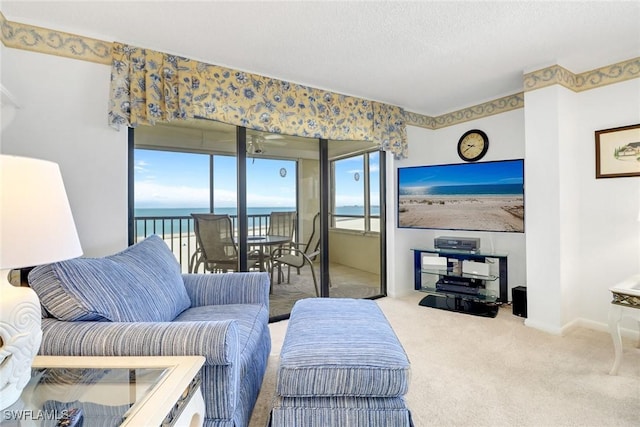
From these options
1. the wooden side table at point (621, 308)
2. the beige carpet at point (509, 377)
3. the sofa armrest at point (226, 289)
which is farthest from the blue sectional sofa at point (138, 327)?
the wooden side table at point (621, 308)

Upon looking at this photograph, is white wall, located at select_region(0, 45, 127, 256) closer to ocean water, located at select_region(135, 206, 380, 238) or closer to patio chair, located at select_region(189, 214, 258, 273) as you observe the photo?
ocean water, located at select_region(135, 206, 380, 238)

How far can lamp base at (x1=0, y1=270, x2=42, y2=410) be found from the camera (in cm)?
83

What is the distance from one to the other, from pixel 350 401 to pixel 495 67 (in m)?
2.85

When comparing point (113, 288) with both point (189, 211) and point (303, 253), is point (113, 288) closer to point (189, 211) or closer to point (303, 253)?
point (189, 211)

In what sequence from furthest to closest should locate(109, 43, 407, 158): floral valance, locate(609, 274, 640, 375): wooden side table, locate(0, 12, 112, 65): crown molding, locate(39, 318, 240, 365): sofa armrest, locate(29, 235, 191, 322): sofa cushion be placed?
locate(109, 43, 407, 158): floral valance
locate(0, 12, 112, 65): crown molding
locate(609, 274, 640, 375): wooden side table
locate(29, 235, 191, 322): sofa cushion
locate(39, 318, 240, 365): sofa armrest

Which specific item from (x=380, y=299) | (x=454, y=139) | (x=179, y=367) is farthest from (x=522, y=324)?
(x=179, y=367)

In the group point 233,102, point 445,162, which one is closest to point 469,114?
point 445,162

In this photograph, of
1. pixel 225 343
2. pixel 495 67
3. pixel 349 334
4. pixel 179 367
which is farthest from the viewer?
pixel 495 67

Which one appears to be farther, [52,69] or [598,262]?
[598,262]

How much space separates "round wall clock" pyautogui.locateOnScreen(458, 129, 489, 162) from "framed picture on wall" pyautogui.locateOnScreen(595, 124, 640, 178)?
1.01 m

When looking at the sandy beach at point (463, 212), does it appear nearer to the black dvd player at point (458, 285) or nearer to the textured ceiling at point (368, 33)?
the black dvd player at point (458, 285)

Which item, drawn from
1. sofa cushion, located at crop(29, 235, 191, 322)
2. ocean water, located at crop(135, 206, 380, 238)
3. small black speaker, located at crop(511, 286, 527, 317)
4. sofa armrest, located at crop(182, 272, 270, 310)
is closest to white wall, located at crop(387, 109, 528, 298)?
small black speaker, located at crop(511, 286, 527, 317)

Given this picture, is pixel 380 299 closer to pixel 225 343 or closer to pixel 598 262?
pixel 598 262

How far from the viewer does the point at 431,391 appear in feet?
5.96
